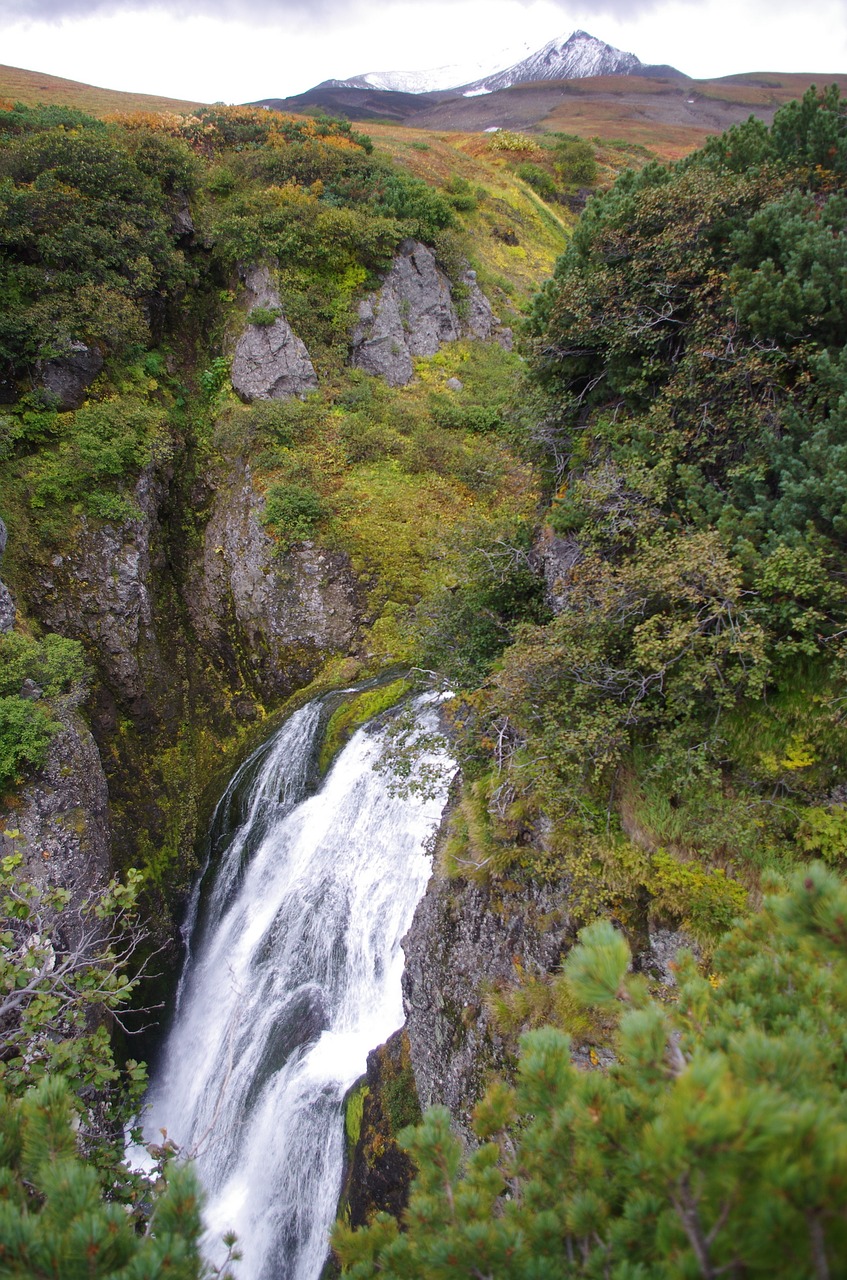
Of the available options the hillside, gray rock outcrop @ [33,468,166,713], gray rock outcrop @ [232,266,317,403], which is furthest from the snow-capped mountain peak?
gray rock outcrop @ [33,468,166,713]

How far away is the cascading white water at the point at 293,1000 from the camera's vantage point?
7684mm

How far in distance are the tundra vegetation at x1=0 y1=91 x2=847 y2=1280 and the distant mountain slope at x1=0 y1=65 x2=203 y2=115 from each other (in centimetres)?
1003

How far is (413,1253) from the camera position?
2.15m

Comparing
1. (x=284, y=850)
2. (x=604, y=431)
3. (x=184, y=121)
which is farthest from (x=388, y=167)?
(x=284, y=850)

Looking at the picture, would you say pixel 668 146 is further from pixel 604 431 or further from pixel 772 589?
pixel 772 589

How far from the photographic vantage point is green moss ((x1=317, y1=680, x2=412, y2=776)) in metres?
10.5

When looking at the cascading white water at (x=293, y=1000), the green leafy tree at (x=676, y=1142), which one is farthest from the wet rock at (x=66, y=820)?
the green leafy tree at (x=676, y=1142)

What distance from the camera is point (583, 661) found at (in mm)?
5121

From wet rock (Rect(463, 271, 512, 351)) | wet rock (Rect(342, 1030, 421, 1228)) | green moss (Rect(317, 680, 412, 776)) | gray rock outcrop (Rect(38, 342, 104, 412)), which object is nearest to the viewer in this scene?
wet rock (Rect(342, 1030, 421, 1228))

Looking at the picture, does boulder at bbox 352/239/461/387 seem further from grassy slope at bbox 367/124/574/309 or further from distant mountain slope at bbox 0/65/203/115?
distant mountain slope at bbox 0/65/203/115

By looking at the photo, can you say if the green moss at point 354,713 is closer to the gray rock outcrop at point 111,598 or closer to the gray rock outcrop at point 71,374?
the gray rock outcrop at point 111,598

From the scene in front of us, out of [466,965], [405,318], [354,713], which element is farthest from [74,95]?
[466,965]

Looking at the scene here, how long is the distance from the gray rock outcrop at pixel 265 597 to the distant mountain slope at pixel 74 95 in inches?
747

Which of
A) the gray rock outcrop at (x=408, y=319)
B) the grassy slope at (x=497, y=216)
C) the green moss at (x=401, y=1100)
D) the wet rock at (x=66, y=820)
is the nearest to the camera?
the green moss at (x=401, y=1100)
